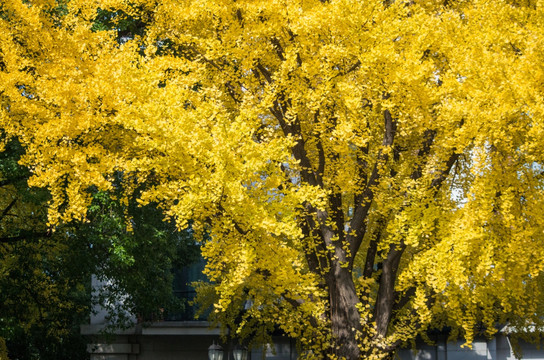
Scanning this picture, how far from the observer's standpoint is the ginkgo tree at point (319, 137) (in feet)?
40.0

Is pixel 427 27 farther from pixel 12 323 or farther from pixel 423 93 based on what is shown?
pixel 12 323

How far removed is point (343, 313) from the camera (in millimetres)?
14305

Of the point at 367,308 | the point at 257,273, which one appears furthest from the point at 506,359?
the point at 257,273

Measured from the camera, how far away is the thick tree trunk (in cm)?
1419

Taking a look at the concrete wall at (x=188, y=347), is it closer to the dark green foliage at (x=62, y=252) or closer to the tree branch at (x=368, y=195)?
the dark green foliage at (x=62, y=252)

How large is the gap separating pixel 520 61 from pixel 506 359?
58.0ft

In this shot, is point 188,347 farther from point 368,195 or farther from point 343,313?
point 368,195

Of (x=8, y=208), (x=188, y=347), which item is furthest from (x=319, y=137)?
(x=188, y=347)

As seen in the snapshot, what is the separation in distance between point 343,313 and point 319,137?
369cm

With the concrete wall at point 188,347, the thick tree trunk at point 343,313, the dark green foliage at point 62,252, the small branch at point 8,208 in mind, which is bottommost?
the concrete wall at point 188,347

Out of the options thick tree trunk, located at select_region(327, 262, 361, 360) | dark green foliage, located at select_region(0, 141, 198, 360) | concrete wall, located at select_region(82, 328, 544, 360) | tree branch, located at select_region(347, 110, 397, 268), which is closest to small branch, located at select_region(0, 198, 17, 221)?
dark green foliage, located at select_region(0, 141, 198, 360)

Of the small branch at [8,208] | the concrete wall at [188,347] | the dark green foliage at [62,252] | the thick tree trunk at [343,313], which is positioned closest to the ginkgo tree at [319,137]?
the thick tree trunk at [343,313]

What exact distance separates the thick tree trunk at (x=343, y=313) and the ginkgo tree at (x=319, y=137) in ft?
0.10

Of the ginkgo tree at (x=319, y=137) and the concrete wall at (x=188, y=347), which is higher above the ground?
the ginkgo tree at (x=319, y=137)
